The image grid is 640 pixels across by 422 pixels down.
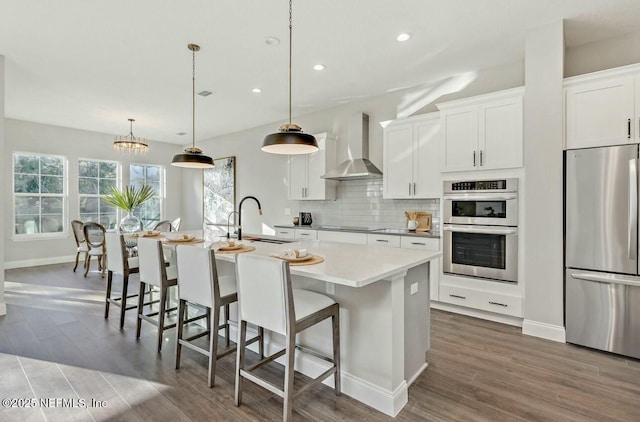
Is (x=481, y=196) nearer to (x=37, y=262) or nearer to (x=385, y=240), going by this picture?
(x=385, y=240)

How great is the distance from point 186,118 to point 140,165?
260cm

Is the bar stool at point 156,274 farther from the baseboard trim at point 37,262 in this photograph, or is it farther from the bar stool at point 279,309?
the baseboard trim at point 37,262

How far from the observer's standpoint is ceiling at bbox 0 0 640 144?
2.66 metres

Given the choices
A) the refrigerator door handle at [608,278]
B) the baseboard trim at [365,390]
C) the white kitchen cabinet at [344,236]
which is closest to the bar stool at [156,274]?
the baseboard trim at [365,390]

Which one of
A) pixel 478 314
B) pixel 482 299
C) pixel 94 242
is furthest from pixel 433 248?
pixel 94 242

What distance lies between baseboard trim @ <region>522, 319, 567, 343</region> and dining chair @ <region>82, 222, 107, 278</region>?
6.16 meters

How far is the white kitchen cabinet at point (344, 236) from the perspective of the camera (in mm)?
4246

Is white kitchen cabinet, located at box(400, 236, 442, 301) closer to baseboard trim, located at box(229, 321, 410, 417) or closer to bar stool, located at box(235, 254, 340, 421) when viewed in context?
baseboard trim, located at box(229, 321, 410, 417)

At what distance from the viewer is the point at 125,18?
2.78 metres

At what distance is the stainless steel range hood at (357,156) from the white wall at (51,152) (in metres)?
5.37

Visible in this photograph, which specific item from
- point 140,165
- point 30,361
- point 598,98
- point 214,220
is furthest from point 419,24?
point 140,165

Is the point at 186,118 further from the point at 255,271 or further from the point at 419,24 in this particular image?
the point at 255,271

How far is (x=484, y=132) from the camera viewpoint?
3402 mm

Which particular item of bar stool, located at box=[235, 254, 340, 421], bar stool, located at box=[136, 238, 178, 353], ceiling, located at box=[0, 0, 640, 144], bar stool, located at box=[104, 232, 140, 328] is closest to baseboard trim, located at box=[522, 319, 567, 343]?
bar stool, located at box=[235, 254, 340, 421]
